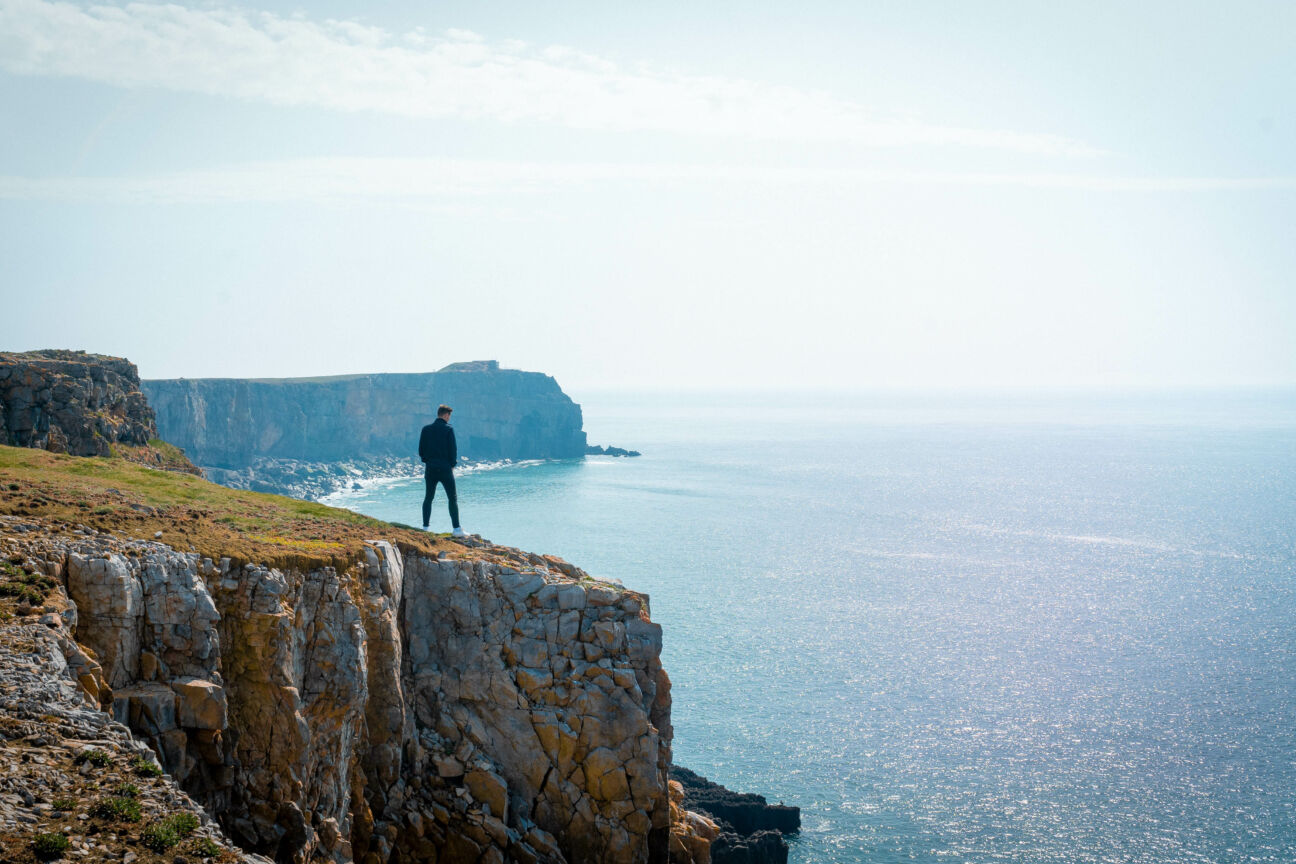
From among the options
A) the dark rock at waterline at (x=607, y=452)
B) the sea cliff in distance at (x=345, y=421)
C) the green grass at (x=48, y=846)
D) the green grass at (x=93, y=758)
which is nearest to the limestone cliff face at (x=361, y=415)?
the sea cliff in distance at (x=345, y=421)

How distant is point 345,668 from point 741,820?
27.1 m

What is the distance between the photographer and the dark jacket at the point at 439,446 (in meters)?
22.6

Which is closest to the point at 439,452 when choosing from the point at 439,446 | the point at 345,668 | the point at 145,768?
the point at 439,446

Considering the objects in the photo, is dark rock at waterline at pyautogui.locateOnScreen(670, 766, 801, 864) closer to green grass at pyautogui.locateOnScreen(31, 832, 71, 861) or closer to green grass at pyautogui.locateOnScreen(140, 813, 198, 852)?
green grass at pyautogui.locateOnScreen(140, 813, 198, 852)

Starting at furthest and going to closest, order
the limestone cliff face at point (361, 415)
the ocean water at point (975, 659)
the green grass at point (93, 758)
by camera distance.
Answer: the limestone cliff face at point (361, 415)
the ocean water at point (975, 659)
the green grass at point (93, 758)

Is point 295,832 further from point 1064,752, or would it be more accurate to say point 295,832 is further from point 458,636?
point 1064,752

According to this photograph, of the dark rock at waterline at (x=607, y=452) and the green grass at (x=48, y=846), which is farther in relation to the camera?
the dark rock at waterline at (x=607, y=452)

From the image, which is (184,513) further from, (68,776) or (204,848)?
(204,848)

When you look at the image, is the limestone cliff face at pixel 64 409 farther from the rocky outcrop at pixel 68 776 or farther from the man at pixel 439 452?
the rocky outcrop at pixel 68 776

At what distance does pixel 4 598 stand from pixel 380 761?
7.86 metres

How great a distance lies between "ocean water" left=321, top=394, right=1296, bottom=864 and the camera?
1555 inches

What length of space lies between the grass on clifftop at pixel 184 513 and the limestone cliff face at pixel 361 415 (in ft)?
427

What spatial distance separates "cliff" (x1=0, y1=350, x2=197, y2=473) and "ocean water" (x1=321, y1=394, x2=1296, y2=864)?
92.4 feet

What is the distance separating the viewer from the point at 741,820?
38125 mm
